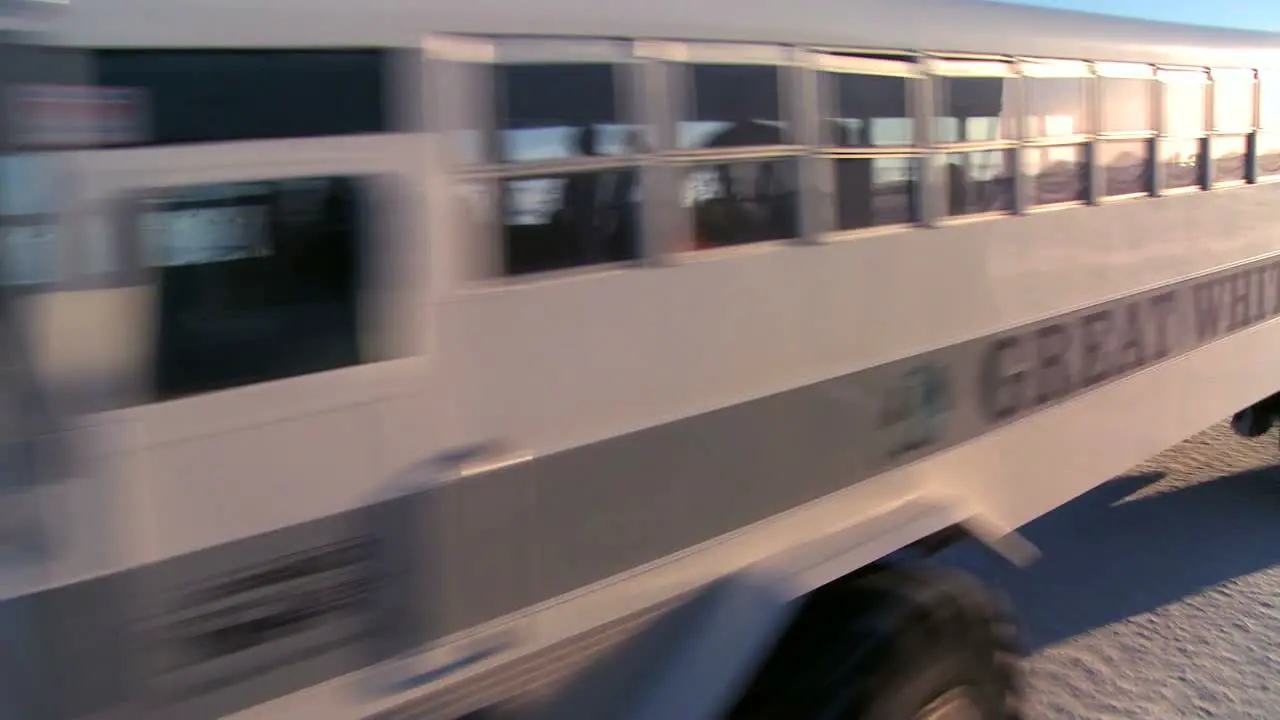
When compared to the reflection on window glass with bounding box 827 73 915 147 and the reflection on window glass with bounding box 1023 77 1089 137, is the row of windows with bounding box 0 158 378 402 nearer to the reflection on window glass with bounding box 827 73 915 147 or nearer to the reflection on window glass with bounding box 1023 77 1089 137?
the reflection on window glass with bounding box 827 73 915 147

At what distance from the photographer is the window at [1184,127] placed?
489 cm

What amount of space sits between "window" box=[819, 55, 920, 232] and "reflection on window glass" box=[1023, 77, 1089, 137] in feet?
2.40

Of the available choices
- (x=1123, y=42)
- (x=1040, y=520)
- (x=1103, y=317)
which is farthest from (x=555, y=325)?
(x=1040, y=520)

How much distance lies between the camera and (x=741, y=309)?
2996 millimetres

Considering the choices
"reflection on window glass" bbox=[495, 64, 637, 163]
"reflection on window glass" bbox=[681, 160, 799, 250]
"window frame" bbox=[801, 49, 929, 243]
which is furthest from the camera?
"window frame" bbox=[801, 49, 929, 243]

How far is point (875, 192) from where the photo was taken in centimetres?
342

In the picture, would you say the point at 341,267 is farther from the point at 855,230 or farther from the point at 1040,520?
the point at 1040,520

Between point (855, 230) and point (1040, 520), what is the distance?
4.09m

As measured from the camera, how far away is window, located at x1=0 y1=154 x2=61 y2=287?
182 centimetres

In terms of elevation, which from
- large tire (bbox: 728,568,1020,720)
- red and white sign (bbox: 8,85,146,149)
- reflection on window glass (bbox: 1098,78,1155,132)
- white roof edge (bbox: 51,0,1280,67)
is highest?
white roof edge (bbox: 51,0,1280,67)

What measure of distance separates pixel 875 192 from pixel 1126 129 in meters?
1.78

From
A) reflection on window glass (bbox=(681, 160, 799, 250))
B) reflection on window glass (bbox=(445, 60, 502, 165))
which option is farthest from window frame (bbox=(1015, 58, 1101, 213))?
reflection on window glass (bbox=(445, 60, 502, 165))

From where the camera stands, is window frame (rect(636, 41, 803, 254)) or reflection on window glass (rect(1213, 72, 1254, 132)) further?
reflection on window glass (rect(1213, 72, 1254, 132))

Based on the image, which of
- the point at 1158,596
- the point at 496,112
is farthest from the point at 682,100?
the point at 1158,596
